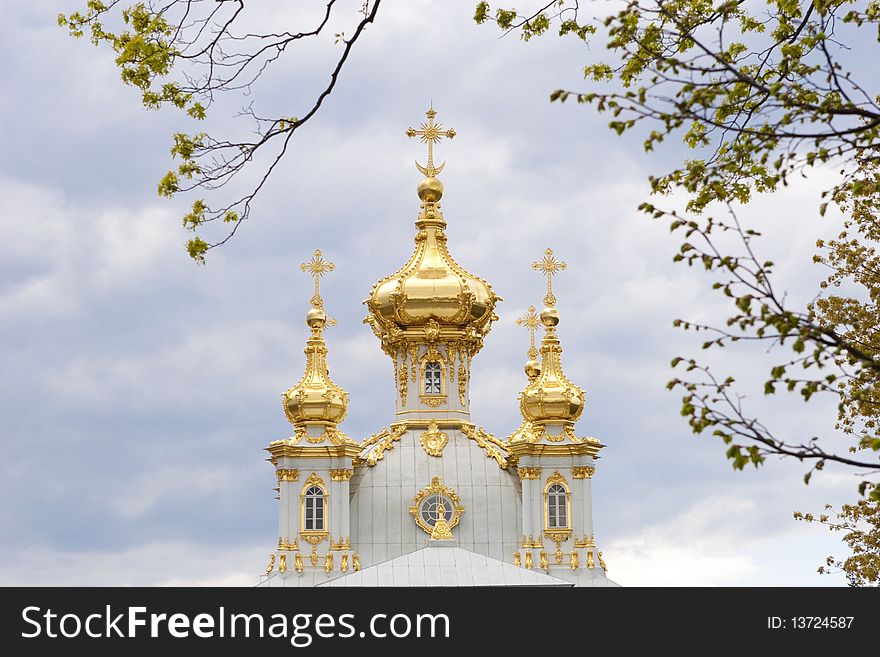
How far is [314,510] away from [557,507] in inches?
252

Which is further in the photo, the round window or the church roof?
Result: the round window

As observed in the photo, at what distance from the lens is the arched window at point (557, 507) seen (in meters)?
46.0

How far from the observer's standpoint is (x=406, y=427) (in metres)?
48.0

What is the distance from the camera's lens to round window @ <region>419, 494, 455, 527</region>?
152 feet

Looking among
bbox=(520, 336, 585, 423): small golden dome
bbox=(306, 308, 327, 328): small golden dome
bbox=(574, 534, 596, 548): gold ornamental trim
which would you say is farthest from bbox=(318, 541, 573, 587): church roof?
bbox=(306, 308, 327, 328): small golden dome

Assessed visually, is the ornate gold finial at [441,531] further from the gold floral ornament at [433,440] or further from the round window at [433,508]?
the gold floral ornament at [433,440]

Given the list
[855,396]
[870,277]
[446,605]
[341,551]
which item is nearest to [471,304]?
[341,551]

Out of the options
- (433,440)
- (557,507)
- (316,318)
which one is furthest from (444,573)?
(316,318)

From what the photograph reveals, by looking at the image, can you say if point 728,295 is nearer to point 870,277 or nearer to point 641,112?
point 641,112

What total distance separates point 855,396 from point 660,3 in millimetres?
4327

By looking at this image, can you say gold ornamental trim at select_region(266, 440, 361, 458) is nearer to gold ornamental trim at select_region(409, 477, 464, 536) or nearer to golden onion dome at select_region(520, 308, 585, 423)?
gold ornamental trim at select_region(409, 477, 464, 536)

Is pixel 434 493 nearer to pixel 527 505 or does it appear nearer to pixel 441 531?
pixel 527 505

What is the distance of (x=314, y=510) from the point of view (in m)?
45.8

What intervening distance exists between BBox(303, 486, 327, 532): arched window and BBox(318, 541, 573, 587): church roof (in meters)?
5.56
